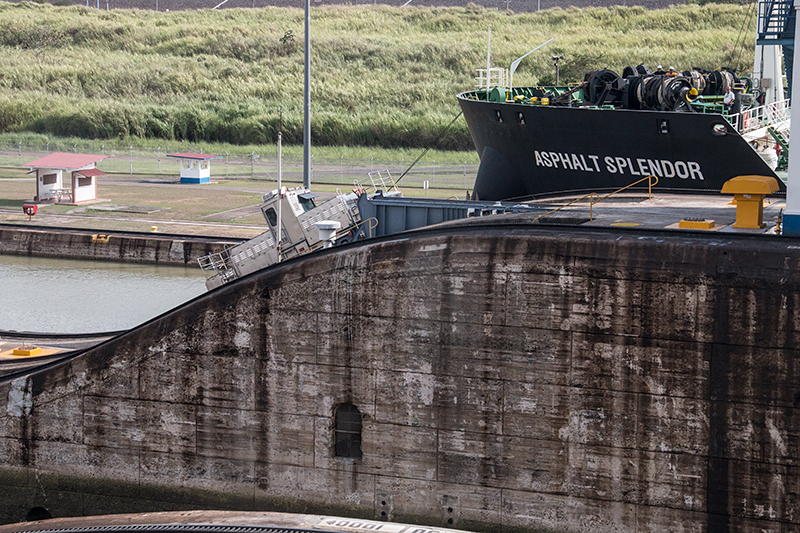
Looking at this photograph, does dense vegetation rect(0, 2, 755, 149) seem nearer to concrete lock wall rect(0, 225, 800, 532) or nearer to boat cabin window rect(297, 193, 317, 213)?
boat cabin window rect(297, 193, 317, 213)

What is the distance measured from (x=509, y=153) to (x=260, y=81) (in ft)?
222

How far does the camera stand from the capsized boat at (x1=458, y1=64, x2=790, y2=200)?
2020 centimetres

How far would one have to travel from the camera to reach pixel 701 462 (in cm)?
1406

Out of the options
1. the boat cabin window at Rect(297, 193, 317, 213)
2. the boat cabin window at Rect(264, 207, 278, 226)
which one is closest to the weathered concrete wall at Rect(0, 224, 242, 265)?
the boat cabin window at Rect(264, 207, 278, 226)

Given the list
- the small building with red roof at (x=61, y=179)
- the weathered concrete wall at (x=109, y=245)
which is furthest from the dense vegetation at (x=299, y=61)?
the weathered concrete wall at (x=109, y=245)

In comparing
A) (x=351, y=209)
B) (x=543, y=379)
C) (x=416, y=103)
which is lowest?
(x=543, y=379)

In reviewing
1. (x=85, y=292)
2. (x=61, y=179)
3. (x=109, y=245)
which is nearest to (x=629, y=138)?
(x=85, y=292)

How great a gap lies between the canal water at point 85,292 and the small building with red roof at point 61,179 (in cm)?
879

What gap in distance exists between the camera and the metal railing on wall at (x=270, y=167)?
56.7 metres

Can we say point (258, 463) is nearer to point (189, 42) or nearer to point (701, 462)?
point (701, 462)

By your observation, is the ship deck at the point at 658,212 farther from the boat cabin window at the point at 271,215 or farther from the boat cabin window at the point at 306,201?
the boat cabin window at the point at 271,215

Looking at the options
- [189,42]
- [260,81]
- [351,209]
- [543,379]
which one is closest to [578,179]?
[351,209]

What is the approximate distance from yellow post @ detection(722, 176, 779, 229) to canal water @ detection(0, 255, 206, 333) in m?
17.7

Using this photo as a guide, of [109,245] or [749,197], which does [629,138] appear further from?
[109,245]
